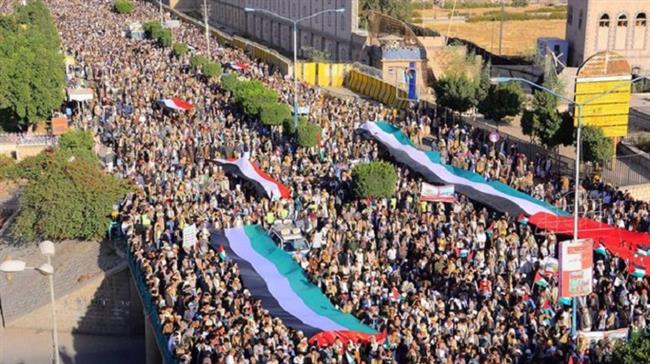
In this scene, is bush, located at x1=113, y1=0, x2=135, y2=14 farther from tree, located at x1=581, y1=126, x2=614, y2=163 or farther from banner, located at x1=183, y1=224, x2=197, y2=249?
banner, located at x1=183, y1=224, x2=197, y2=249

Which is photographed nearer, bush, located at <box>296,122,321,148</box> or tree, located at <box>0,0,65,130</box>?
bush, located at <box>296,122,321,148</box>

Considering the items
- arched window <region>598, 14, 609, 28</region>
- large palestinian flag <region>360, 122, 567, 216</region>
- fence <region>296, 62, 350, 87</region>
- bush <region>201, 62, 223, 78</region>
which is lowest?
fence <region>296, 62, 350, 87</region>

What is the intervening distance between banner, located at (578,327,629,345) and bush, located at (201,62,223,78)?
32.0 m

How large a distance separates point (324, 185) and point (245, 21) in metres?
59.3

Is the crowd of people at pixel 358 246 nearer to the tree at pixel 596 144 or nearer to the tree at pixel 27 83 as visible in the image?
the tree at pixel 596 144

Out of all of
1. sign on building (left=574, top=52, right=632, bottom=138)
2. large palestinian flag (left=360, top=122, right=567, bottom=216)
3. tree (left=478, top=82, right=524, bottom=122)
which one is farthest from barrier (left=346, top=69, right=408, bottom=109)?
sign on building (left=574, top=52, right=632, bottom=138)

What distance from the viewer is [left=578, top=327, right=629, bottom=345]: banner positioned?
59.4 feet

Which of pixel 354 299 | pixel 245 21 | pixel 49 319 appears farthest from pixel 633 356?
pixel 245 21

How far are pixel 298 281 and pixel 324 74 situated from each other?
3023 cm

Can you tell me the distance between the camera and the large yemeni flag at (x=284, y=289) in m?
18.3

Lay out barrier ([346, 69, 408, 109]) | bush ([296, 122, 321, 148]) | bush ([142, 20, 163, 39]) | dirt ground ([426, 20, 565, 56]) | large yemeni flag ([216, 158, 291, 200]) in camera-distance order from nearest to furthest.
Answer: large yemeni flag ([216, 158, 291, 200]) < bush ([296, 122, 321, 148]) < barrier ([346, 69, 408, 109]) < bush ([142, 20, 163, 39]) < dirt ground ([426, 20, 565, 56])

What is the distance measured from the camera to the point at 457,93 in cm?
3866

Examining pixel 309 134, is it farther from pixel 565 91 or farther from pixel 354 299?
pixel 565 91

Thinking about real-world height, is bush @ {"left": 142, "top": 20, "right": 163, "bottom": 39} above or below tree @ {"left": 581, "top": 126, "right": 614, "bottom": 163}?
below
